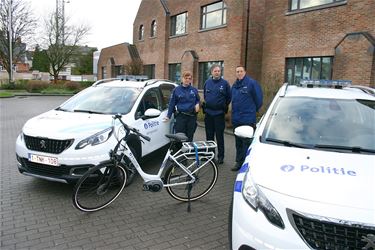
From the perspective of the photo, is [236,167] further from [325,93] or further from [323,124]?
[323,124]

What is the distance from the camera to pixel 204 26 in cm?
1941

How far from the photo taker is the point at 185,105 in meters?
6.17

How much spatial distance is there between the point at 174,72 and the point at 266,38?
9.08m

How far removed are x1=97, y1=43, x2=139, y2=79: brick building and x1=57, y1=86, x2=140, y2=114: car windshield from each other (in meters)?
21.2

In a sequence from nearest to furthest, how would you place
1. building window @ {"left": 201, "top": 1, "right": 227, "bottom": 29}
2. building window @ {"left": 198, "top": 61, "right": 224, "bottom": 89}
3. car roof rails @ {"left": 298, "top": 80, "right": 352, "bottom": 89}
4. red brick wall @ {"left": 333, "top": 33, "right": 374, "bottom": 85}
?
car roof rails @ {"left": 298, "top": 80, "right": 352, "bottom": 89} → red brick wall @ {"left": 333, "top": 33, "right": 374, "bottom": 85} → building window @ {"left": 201, "top": 1, "right": 227, "bottom": 29} → building window @ {"left": 198, "top": 61, "right": 224, "bottom": 89}

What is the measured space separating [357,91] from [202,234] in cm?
279

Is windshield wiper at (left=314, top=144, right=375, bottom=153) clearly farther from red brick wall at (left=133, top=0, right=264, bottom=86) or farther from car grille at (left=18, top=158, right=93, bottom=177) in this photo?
red brick wall at (left=133, top=0, right=264, bottom=86)

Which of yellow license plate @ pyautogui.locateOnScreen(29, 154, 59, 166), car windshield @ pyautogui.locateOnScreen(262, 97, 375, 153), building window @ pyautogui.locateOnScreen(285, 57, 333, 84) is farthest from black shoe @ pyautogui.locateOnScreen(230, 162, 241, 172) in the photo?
building window @ pyautogui.locateOnScreen(285, 57, 333, 84)

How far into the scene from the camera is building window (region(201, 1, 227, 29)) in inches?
697

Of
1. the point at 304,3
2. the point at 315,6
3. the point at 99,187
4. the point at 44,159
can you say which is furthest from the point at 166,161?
the point at 304,3

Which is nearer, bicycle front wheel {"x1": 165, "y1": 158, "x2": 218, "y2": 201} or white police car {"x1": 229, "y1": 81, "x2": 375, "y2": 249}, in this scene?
white police car {"x1": 229, "y1": 81, "x2": 375, "y2": 249}

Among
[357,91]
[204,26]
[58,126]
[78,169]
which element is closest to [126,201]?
[78,169]

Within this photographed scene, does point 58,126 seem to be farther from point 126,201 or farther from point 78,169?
point 126,201

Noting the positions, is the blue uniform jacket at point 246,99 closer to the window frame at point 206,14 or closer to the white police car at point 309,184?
the white police car at point 309,184
